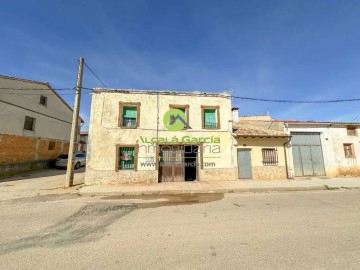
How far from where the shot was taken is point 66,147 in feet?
75.7

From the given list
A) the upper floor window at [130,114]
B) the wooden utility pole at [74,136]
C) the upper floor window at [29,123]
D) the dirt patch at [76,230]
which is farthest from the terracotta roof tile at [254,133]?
the upper floor window at [29,123]

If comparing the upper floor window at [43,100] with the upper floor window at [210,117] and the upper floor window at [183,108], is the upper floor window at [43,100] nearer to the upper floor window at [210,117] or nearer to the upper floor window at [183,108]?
the upper floor window at [183,108]

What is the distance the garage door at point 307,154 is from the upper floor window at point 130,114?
11.5 meters

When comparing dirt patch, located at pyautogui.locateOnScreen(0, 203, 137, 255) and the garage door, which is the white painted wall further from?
the garage door

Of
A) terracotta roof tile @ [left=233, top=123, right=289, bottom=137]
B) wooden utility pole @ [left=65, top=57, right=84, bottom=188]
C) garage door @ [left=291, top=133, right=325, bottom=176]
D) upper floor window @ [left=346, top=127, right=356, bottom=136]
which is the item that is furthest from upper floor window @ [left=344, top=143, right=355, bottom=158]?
wooden utility pole @ [left=65, top=57, right=84, bottom=188]

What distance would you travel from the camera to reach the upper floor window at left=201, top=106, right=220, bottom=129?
41.8 feet

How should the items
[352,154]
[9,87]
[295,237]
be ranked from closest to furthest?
[295,237] → [352,154] → [9,87]

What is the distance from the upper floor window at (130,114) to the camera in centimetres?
1211

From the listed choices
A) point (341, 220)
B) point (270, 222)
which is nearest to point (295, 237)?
point (270, 222)

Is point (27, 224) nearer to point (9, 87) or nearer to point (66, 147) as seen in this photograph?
point (9, 87)

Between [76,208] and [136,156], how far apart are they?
5352 millimetres

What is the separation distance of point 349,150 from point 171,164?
13817 mm

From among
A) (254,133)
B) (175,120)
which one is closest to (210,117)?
(175,120)

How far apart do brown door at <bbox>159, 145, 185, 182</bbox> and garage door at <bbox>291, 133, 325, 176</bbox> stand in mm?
8352
